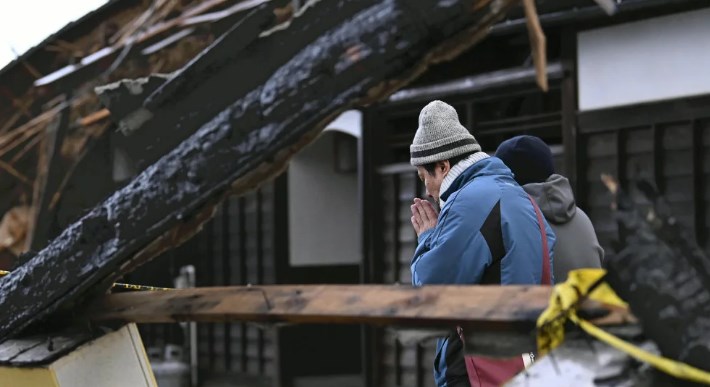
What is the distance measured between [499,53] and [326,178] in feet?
10.7

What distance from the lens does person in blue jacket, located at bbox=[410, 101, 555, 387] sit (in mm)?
2832

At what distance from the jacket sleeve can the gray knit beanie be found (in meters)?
0.25

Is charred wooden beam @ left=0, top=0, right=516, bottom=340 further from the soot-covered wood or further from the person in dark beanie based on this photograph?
the person in dark beanie

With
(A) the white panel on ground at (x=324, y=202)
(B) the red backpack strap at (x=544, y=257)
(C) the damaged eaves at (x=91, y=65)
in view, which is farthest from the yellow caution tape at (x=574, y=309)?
(A) the white panel on ground at (x=324, y=202)

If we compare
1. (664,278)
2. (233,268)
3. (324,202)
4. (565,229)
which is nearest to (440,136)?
(565,229)

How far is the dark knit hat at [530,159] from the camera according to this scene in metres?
3.45

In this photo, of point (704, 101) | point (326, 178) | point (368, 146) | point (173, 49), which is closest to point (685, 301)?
point (704, 101)

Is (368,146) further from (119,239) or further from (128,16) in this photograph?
(119,239)

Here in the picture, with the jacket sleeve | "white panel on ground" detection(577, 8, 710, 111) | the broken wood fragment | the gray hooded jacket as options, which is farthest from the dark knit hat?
the broken wood fragment

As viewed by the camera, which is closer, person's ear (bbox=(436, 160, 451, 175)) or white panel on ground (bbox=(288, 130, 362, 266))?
person's ear (bbox=(436, 160, 451, 175))

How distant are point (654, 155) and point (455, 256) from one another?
4.06 metres

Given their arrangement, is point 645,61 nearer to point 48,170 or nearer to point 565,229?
point 565,229

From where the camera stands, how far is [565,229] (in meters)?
3.29

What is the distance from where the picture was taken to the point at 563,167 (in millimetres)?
7156
